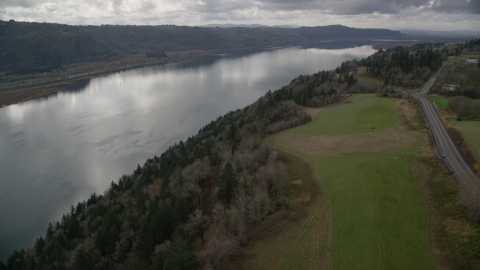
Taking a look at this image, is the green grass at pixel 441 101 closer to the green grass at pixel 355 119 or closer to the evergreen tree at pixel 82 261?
the green grass at pixel 355 119

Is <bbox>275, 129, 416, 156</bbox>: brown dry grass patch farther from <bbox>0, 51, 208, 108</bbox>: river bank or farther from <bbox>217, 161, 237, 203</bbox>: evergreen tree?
<bbox>0, 51, 208, 108</bbox>: river bank

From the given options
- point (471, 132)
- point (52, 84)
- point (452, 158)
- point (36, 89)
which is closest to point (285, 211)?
point (452, 158)

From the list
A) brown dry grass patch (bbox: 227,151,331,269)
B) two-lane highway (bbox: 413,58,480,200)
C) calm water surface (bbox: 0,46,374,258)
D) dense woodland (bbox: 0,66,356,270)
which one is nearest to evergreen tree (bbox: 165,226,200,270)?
dense woodland (bbox: 0,66,356,270)

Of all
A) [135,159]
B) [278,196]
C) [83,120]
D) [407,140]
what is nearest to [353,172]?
[278,196]

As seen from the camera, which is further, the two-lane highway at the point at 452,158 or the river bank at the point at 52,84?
the river bank at the point at 52,84

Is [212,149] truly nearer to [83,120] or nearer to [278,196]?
[278,196]

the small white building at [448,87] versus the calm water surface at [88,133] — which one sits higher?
the small white building at [448,87]

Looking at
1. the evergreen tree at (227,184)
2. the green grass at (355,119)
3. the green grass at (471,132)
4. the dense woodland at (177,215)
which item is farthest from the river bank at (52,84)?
the green grass at (471,132)
